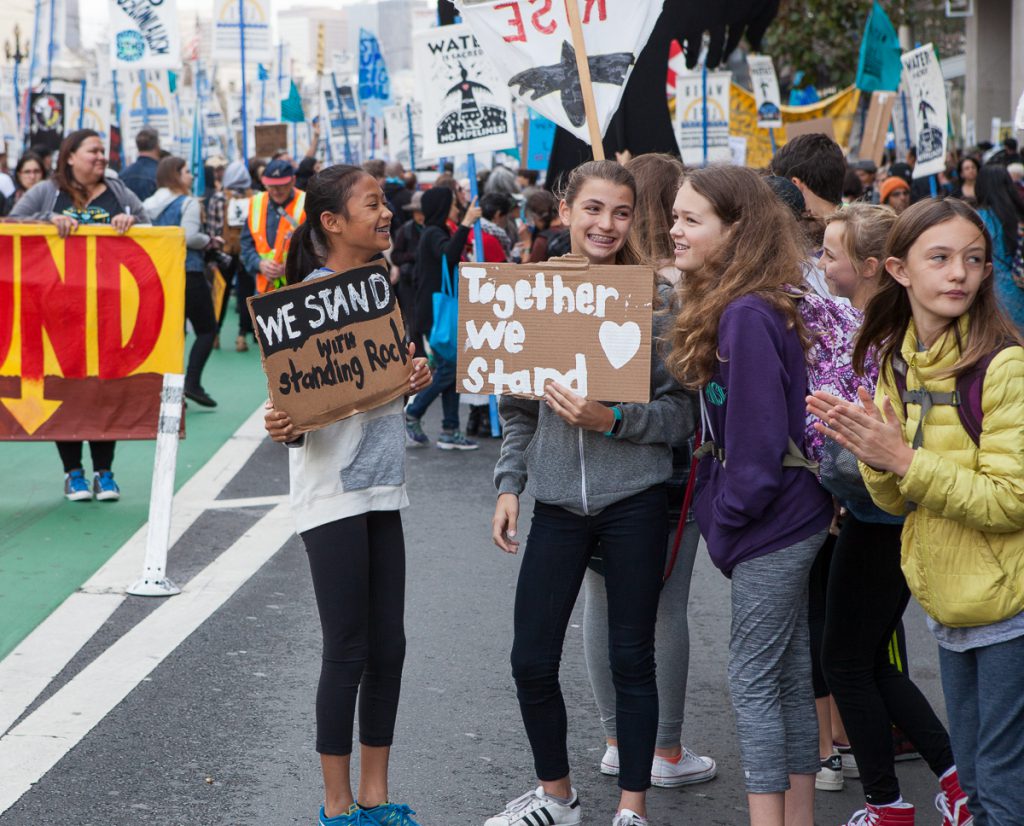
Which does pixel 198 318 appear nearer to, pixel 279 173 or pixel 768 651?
pixel 279 173

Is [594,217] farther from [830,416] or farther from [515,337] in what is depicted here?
[830,416]

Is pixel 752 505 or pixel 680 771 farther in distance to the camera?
pixel 680 771

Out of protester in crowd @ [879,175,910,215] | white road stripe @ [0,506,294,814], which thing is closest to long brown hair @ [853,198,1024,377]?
white road stripe @ [0,506,294,814]

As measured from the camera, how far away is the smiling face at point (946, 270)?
10.6 feet

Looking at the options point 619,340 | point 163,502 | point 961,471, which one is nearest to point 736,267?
point 619,340

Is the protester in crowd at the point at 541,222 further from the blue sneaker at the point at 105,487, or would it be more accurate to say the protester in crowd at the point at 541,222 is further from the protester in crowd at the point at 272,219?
the blue sneaker at the point at 105,487

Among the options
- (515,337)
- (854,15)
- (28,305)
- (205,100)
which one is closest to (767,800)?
(515,337)

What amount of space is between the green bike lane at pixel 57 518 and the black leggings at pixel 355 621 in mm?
2284

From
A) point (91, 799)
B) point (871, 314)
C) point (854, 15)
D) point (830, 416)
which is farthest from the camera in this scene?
point (854, 15)

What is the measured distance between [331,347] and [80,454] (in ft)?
16.0

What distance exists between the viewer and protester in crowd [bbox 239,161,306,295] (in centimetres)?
1161

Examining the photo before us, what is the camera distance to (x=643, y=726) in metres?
4.06

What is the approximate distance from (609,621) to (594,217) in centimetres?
118

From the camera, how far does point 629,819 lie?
4.04 meters
